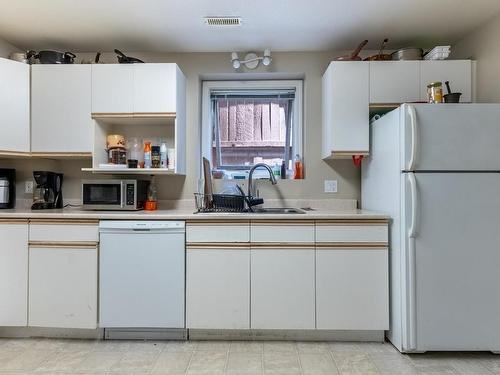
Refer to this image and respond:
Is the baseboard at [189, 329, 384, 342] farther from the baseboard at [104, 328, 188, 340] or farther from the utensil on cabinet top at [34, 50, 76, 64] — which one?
the utensil on cabinet top at [34, 50, 76, 64]

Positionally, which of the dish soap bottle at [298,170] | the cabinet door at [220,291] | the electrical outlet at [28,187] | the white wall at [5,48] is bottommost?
the cabinet door at [220,291]

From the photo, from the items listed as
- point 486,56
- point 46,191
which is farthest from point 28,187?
point 486,56

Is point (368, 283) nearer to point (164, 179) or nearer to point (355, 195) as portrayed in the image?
point (355, 195)

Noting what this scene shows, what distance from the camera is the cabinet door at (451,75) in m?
2.41

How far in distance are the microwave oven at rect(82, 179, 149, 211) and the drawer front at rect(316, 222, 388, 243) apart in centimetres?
141

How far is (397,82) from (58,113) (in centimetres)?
264

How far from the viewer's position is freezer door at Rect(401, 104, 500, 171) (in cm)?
193

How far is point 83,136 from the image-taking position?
8.14 feet

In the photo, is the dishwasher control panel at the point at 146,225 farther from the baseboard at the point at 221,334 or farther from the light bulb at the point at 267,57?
the light bulb at the point at 267,57

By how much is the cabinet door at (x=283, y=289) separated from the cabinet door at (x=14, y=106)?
80.4 inches

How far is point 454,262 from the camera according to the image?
1.96m

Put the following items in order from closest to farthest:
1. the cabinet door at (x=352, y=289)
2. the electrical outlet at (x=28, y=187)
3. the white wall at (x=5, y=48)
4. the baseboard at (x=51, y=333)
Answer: the cabinet door at (x=352, y=289), the baseboard at (x=51, y=333), the white wall at (x=5, y=48), the electrical outlet at (x=28, y=187)

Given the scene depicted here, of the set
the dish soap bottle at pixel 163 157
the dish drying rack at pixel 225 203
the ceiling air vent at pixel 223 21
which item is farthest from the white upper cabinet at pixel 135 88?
the dish drying rack at pixel 225 203

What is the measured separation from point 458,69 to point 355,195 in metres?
1.23
